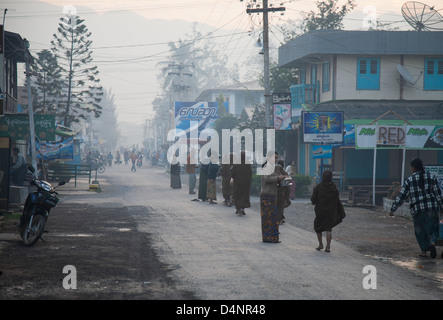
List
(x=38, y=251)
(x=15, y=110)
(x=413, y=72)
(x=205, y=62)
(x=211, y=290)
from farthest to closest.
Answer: (x=205, y=62)
(x=413, y=72)
(x=15, y=110)
(x=38, y=251)
(x=211, y=290)

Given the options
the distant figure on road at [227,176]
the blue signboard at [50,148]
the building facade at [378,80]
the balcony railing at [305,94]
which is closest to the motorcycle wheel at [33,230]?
the distant figure on road at [227,176]

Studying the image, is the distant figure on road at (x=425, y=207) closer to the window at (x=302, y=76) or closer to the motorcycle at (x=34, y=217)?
the motorcycle at (x=34, y=217)

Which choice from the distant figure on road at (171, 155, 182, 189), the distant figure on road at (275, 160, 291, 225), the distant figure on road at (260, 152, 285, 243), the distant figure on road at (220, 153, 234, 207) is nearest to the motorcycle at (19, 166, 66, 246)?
the distant figure on road at (260, 152, 285, 243)

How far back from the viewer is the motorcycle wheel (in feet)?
38.3

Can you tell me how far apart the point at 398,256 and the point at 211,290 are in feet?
17.6

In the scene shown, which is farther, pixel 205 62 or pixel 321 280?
pixel 205 62

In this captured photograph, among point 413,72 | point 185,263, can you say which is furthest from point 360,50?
point 185,263

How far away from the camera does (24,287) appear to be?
7816mm

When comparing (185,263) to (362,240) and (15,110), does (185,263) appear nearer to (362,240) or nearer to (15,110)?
(362,240)

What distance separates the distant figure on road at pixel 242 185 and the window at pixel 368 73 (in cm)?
1780

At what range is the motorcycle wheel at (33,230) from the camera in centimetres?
1169

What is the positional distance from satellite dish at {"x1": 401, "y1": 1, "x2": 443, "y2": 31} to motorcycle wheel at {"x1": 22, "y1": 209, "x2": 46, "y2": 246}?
30.2m

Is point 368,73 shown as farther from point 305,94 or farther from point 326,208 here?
point 326,208

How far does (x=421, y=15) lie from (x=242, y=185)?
75.6 ft
